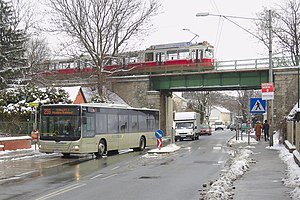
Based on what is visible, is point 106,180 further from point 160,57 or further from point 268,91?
point 160,57

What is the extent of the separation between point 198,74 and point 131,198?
37.7 meters

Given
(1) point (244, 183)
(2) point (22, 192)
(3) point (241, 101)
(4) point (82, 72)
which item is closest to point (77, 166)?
(2) point (22, 192)

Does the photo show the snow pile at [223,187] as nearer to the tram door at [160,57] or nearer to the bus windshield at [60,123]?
the bus windshield at [60,123]

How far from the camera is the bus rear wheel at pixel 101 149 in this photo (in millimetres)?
22816

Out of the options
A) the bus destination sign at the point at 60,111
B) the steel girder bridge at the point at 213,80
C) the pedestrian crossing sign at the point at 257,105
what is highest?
the steel girder bridge at the point at 213,80

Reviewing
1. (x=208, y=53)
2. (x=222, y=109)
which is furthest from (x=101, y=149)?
(x=222, y=109)

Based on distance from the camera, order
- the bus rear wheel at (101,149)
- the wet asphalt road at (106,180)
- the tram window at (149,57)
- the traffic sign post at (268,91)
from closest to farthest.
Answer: the wet asphalt road at (106,180)
the bus rear wheel at (101,149)
the traffic sign post at (268,91)
the tram window at (149,57)

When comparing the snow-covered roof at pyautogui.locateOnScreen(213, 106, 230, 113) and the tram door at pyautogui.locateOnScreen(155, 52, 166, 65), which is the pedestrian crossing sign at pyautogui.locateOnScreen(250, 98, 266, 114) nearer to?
the tram door at pyautogui.locateOnScreen(155, 52, 166, 65)

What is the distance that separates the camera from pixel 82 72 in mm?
53656

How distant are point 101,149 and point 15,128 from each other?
486 inches

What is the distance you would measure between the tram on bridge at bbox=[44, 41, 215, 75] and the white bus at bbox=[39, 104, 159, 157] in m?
22.6

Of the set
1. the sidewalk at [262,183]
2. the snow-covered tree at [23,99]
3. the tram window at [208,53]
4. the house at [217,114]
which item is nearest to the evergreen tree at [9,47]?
the snow-covered tree at [23,99]

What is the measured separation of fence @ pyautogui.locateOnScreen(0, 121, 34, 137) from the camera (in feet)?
105

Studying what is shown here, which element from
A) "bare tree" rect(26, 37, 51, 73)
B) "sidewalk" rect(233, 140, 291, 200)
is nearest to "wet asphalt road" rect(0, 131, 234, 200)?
"sidewalk" rect(233, 140, 291, 200)
